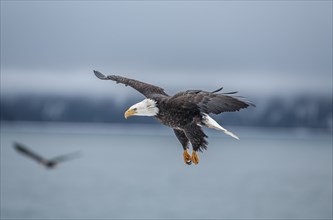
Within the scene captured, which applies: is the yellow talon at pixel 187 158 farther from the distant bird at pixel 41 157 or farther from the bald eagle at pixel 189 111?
the distant bird at pixel 41 157

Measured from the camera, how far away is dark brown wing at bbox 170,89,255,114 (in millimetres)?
6582

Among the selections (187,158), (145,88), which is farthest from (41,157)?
(145,88)

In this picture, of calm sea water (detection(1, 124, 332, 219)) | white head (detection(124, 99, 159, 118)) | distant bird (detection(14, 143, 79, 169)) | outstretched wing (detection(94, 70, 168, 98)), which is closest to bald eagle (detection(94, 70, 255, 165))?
white head (detection(124, 99, 159, 118))

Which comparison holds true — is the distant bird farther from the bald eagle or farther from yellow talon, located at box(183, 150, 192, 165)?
yellow talon, located at box(183, 150, 192, 165)

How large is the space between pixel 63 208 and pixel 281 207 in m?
8.61

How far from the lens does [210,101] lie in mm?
6758

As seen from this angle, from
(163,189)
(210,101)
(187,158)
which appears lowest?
(163,189)

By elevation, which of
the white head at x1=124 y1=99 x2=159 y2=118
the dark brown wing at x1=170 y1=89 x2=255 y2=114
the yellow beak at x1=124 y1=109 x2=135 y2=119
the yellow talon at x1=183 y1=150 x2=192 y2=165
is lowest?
the yellow talon at x1=183 y1=150 x2=192 y2=165

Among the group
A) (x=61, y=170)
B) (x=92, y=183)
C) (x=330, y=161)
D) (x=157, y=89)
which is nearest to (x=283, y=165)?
(x=330, y=161)

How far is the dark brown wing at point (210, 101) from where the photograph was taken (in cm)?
658

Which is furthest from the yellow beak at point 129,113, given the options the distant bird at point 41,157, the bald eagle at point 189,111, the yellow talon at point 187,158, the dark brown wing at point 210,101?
the distant bird at point 41,157

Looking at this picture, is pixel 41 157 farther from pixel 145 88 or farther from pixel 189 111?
pixel 145 88

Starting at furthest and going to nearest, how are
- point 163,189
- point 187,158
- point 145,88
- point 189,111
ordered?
point 163,189 → point 145,88 → point 187,158 → point 189,111

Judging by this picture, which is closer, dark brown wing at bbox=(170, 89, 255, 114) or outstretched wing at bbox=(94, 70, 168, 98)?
dark brown wing at bbox=(170, 89, 255, 114)
